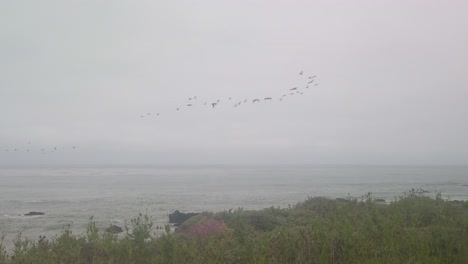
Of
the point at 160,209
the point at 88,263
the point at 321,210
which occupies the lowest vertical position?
the point at 160,209

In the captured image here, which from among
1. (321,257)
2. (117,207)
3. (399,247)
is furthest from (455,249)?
(117,207)

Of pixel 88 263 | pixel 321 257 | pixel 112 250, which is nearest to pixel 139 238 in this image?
pixel 112 250

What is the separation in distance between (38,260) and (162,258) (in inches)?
94.7

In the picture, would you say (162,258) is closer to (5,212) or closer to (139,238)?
(139,238)

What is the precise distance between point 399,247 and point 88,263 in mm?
6045

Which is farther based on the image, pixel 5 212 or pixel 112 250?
pixel 5 212

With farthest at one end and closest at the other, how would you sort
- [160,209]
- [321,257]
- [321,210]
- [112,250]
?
[160,209]
[321,210]
[112,250]
[321,257]

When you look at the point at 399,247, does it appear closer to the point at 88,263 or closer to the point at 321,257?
the point at 321,257

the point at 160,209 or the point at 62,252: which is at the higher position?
the point at 62,252

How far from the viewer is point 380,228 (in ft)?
29.6

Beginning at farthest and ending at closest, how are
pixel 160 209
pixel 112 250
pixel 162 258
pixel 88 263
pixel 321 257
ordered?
pixel 160 209
pixel 112 250
pixel 88 263
pixel 162 258
pixel 321 257

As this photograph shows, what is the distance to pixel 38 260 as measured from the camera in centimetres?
712

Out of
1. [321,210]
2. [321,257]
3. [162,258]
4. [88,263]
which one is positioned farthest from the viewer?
[321,210]

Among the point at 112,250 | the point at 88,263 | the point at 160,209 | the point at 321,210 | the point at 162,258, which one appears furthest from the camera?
the point at 160,209
